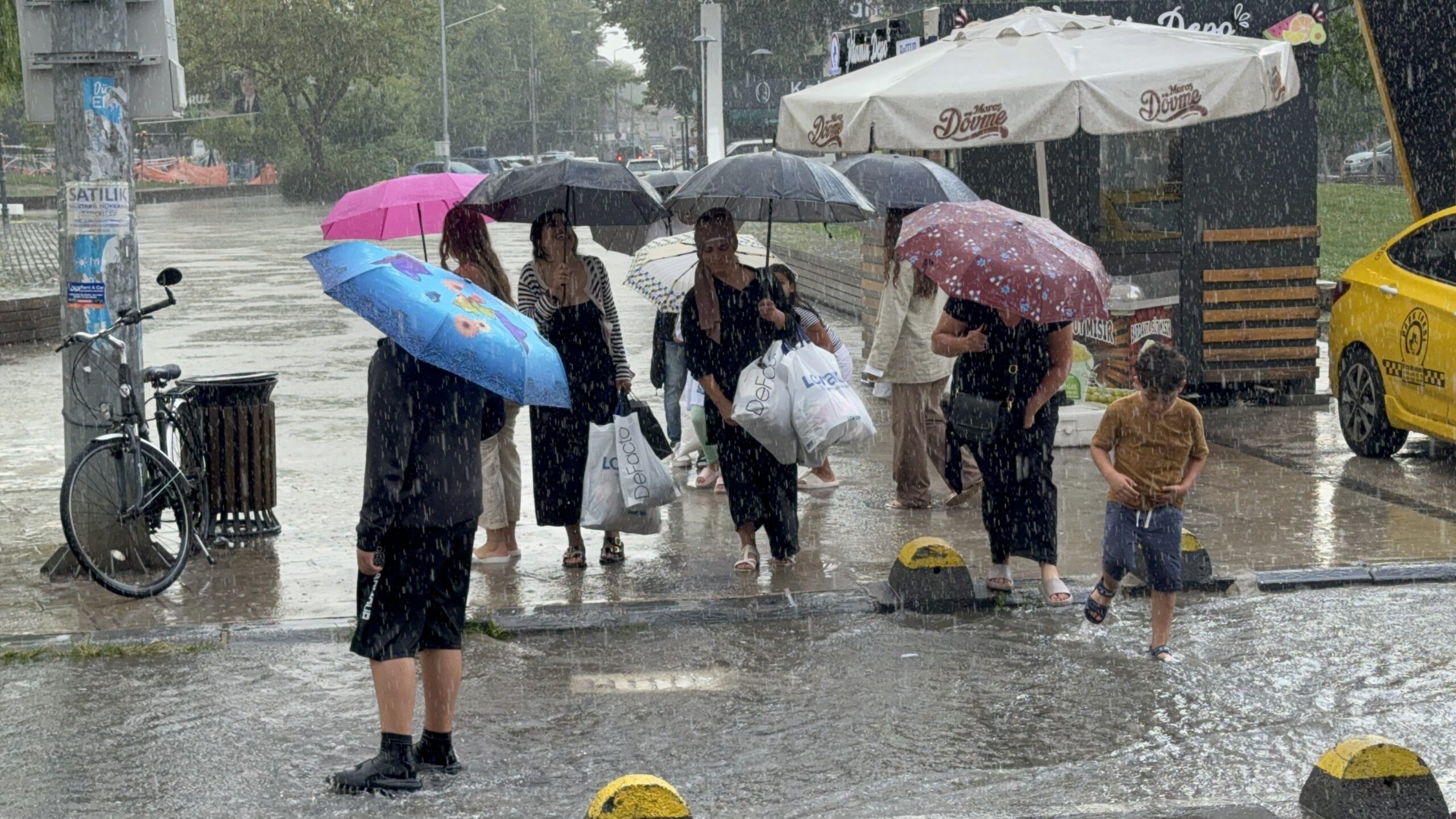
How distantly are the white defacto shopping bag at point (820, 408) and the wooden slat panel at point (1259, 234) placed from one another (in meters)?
5.73

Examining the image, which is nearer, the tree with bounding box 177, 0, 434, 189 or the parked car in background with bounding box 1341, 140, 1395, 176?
the parked car in background with bounding box 1341, 140, 1395, 176

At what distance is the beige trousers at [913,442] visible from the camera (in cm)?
951

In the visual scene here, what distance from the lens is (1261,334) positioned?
12.9m

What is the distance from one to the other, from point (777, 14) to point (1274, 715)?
5736cm

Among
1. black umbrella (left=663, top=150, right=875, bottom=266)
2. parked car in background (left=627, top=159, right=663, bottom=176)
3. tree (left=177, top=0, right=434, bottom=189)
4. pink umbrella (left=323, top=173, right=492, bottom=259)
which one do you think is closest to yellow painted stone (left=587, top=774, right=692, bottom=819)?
black umbrella (left=663, top=150, right=875, bottom=266)

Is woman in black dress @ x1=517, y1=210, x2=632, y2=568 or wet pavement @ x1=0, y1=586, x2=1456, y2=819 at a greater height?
woman in black dress @ x1=517, y1=210, x2=632, y2=568

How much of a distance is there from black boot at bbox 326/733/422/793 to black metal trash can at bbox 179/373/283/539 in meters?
3.64

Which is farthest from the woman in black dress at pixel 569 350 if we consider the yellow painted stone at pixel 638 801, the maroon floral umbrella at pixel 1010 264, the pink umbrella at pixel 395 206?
the yellow painted stone at pixel 638 801

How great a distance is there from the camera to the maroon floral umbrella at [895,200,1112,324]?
689cm

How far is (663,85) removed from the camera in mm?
67125

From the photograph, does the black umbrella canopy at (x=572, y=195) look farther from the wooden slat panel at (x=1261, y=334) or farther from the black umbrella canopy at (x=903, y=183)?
the wooden slat panel at (x=1261, y=334)

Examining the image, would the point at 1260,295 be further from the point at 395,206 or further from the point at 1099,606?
the point at 395,206

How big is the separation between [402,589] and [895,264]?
4.81 meters

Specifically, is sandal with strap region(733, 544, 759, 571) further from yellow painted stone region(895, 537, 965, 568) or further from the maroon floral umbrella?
the maroon floral umbrella
